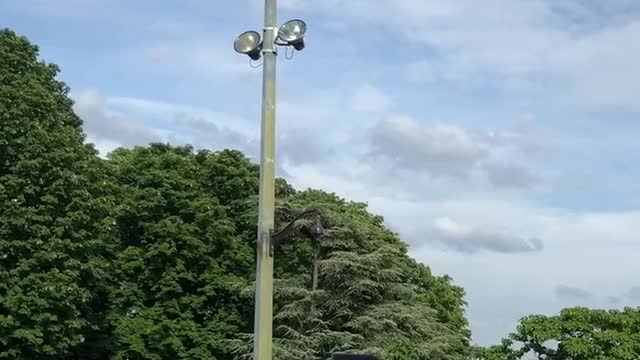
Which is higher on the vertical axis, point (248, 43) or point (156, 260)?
point (156, 260)

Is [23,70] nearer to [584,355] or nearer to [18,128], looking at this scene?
[18,128]

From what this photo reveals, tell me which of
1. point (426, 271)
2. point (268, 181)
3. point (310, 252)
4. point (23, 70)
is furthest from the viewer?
point (426, 271)

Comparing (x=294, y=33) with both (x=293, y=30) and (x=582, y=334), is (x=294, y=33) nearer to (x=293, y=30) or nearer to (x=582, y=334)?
(x=293, y=30)

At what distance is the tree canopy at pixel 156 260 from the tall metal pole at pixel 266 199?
2055cm

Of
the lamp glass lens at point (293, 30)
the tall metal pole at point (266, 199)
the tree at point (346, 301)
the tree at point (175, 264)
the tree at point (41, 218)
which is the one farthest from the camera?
the tree at point (175, 264)

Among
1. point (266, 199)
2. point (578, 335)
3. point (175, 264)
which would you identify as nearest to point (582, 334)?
point (578, 335)

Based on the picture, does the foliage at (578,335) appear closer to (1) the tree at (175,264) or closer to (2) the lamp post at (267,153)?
(1) the tree at (175,264)

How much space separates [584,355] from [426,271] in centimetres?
1863

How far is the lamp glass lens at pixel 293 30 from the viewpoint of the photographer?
12.7 metres

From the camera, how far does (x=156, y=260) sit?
132ft

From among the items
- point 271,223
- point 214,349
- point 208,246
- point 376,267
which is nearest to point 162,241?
point 208,246

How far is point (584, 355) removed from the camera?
109ft

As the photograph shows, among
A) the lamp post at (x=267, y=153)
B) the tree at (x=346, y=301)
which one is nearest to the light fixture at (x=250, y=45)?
the lamp post at (x=267, y=153)

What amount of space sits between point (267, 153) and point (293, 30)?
1500 mm
